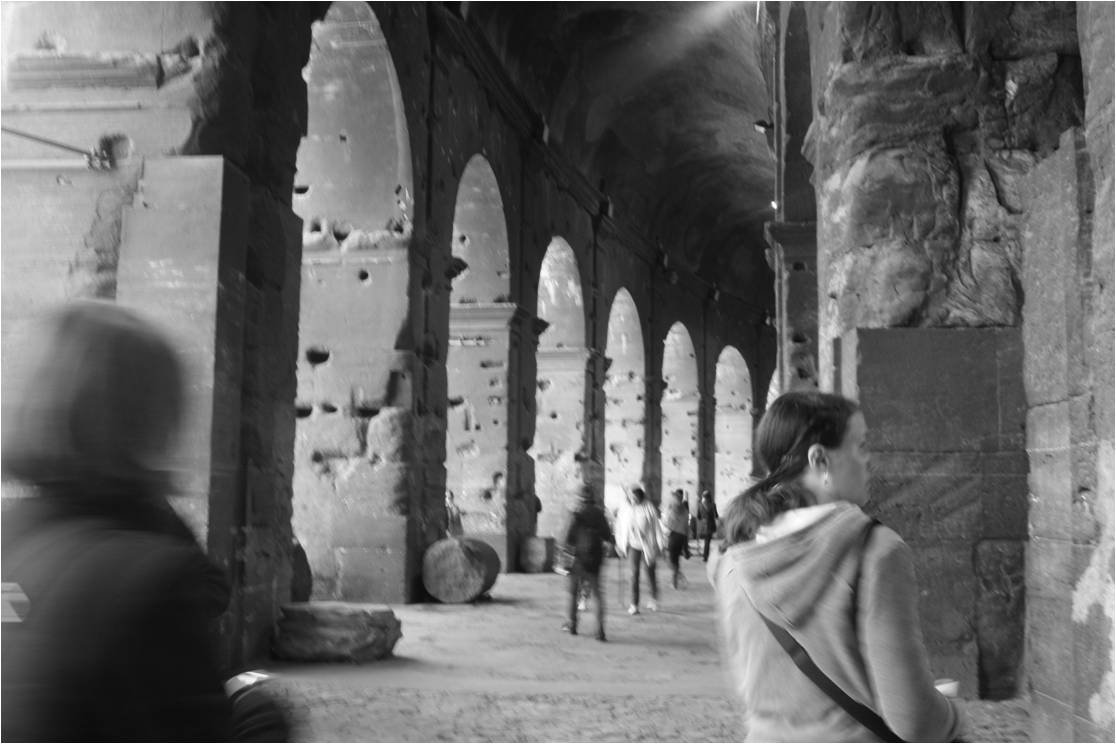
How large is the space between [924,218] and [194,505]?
3.99 metres

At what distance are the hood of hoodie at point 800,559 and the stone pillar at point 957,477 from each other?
11.3 feet

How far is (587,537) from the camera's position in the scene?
8.37 m

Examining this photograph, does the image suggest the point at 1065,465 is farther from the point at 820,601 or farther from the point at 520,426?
the point at 520,426

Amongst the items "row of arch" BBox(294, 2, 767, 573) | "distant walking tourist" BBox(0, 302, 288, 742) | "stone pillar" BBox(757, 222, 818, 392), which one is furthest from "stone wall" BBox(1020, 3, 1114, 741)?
"row of arch" BBox(294, 2, 767, 573)

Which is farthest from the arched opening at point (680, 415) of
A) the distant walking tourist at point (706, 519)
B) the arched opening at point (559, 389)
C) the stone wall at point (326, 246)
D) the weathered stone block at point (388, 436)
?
the weathered stone block at point (388, 436)

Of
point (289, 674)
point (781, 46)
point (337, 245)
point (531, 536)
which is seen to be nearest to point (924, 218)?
point (289, 674)

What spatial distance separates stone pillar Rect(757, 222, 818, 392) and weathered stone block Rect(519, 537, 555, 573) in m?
4.47

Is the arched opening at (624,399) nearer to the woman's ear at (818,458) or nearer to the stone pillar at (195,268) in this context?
the stone pillar at (195,268)

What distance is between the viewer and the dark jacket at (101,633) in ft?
4.05

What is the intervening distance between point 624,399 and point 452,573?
1118 centimetres

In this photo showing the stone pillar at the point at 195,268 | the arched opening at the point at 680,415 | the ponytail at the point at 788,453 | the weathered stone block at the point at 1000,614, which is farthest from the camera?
the arched opening at the point at 680,415

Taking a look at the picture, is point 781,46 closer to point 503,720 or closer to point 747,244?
point 503,720

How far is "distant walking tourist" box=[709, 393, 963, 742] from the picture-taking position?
155 centimetres

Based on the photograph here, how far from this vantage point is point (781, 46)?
1021 cm
